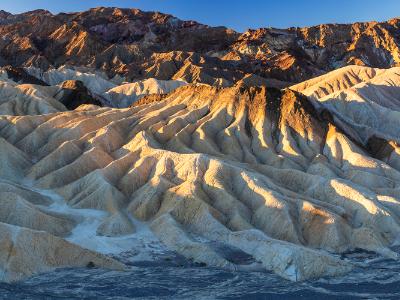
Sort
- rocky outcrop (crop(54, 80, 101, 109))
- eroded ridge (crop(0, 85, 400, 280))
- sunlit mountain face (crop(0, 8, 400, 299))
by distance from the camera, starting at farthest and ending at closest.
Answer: rocky outcrop (crop(54, 80, 101, 109)) → eroded ridge (crop(0, 85, 400, 280)) → sunlit mountain face (crop(0, 8, 400, 299))

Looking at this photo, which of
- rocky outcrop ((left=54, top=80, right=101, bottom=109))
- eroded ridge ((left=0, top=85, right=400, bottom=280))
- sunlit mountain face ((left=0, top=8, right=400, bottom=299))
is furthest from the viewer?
rocky outcrop ((left=54, top=80, right=101, bottom=109))

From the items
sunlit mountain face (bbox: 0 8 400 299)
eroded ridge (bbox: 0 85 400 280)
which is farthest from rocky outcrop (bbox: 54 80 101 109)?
eroded ridge (bbox: 0 85 400 280)

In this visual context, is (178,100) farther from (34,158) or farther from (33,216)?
(33,216)

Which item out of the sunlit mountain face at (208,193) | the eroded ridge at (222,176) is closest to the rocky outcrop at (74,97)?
the sunlit mountain face at (208,193)

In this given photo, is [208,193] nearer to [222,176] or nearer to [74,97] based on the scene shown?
[222,176]

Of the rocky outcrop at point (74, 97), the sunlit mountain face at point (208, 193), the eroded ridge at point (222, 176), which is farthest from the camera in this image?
the rocky outcrop at point (74, 97)

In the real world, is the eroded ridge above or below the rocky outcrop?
below

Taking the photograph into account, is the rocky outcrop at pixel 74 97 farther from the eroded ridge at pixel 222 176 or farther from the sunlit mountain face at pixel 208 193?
the eroded ridge at pixel 222 176

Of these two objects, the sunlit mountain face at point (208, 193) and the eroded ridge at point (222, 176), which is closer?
the sunlit mountain face at point (208, 193)

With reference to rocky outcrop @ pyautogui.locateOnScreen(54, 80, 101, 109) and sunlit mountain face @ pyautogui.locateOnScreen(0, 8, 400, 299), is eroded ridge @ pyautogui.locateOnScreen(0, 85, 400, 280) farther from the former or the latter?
rocky outcrop @ pyautogui.locateOnScreen(54, 80, 101, 109)

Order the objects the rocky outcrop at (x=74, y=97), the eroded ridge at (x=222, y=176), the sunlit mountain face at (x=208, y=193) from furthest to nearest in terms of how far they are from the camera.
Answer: the rocky outcrop at (x=74, y=97) < the eroded ridge at (x=222, y=176) < the sunlit mountain face at (x=208, y=193)

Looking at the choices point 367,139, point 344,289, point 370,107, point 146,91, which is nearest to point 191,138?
point 367,139

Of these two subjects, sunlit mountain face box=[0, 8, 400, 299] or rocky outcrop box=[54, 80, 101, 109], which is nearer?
sunlit mountain face box=[0, 8, 400, 299]
